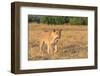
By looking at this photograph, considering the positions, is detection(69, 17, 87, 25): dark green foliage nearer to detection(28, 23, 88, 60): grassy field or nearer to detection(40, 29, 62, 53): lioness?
detection(28, 23, 88, 60): grassy field

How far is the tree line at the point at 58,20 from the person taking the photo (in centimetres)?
176

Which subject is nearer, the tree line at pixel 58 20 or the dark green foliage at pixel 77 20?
the tree line at pixel 58 20

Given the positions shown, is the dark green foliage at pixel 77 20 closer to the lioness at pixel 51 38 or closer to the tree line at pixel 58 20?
the tree line at pixel 58 20

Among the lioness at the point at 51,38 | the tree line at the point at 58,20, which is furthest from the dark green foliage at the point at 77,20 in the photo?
the lioness at the point at 51,38

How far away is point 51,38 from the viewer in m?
1.81

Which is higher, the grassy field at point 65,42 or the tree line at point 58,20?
the tree line at point 58,20

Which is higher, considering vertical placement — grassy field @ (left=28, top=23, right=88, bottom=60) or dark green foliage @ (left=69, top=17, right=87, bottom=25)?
dark green foliage @ (left=69, top=17, right=87, bottom=25)

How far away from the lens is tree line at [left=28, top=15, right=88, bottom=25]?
1762mm

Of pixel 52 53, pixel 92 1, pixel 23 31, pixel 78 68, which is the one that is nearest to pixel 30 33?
pixel 23 31

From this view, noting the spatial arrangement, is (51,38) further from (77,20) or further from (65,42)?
(77,20)

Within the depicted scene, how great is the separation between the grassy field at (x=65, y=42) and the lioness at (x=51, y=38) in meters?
0.03

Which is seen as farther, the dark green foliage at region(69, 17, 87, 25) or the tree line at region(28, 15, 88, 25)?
the dark green foliage at region(69, 17, 87, 25)

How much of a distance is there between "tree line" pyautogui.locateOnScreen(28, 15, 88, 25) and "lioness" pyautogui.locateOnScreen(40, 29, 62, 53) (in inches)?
2.7

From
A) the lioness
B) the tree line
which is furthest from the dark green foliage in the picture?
the lioness
